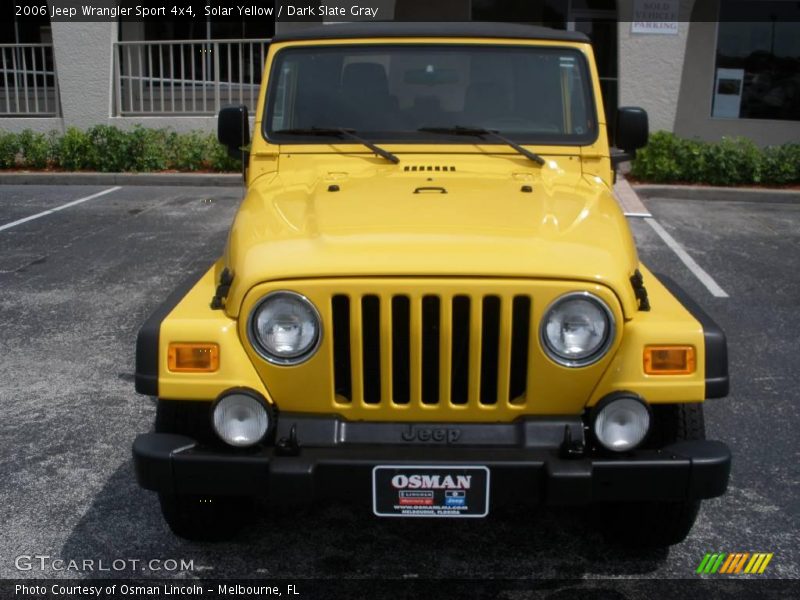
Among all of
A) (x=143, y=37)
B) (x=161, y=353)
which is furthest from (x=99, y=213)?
(x=161, y=353)

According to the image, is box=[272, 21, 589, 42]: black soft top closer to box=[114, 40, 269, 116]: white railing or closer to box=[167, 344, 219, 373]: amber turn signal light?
box=[167, 344, 219, 373]: amber turn signal light

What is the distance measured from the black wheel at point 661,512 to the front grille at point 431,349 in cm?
48

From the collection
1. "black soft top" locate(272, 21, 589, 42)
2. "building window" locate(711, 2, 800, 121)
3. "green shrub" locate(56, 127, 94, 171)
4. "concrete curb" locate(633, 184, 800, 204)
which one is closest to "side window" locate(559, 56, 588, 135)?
"black soft top" locate(272, 21, 589, 42)

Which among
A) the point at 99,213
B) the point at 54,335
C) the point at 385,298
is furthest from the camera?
the point at 99,213

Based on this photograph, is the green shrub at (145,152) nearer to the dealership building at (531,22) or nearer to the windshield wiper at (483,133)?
the dealership building at (531,22)

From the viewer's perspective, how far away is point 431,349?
291 centimetres

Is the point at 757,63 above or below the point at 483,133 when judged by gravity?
above

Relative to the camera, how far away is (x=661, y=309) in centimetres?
309

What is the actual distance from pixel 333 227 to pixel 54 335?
360 centimetres

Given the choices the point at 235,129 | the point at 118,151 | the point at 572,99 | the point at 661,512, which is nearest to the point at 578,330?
the point at 661,512

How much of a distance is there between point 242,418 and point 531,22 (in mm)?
13066

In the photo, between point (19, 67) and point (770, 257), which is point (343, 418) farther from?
point (19, 67)

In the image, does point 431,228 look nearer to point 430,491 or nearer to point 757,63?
point 430,491

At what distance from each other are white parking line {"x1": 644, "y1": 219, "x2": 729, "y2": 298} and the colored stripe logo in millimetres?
3901
